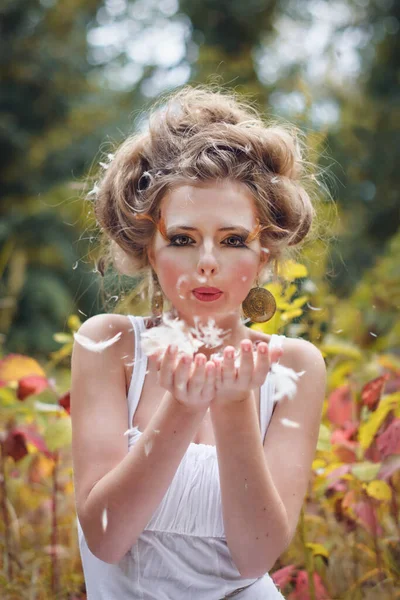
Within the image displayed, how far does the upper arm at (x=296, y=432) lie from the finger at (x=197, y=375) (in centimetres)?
36

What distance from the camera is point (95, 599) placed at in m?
1.26

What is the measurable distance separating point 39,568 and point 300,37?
17.4 ft

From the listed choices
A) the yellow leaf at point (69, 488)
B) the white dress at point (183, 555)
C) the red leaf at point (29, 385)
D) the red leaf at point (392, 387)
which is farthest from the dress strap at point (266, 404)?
the yellow leaf at point (69, 488)

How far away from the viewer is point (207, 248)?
1.18 m

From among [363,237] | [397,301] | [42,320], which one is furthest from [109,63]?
[397,301]

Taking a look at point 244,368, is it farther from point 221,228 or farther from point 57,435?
point 57,435

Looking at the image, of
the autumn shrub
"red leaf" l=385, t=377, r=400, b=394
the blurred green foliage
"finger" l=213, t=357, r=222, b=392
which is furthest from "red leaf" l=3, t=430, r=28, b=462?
the blurred green foliage

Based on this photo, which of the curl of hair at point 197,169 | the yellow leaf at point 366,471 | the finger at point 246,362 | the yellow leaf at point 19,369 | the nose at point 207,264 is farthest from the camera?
the yellow leaf at point 19,369

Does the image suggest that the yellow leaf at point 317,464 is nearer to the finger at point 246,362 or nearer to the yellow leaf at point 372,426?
the yellow leaf at point 372,426

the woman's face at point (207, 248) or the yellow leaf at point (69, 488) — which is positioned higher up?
the woman's face at point (207, 248)

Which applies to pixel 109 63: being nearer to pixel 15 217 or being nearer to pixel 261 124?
pixel 15 217

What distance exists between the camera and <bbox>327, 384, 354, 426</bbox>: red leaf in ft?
5.93

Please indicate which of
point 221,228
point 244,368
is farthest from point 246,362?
point 221,228

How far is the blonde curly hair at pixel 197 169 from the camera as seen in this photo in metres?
1.29
